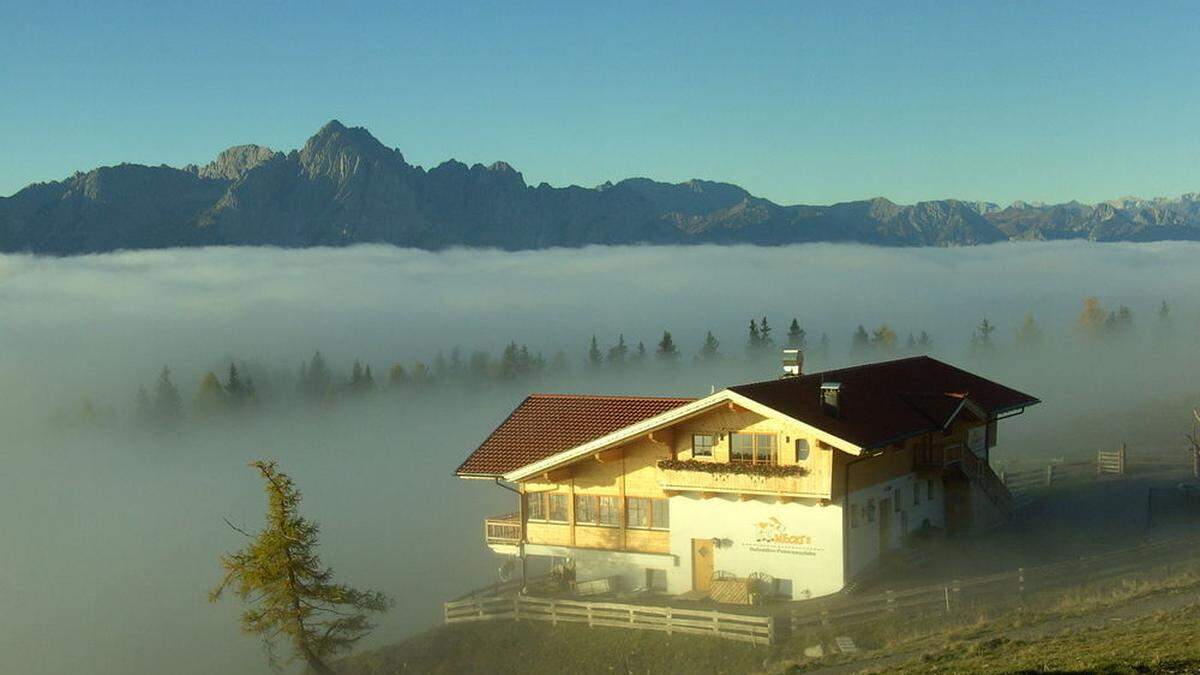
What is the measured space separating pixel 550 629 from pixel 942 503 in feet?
55.3

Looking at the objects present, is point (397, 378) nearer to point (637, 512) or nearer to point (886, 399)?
point (637, 512)

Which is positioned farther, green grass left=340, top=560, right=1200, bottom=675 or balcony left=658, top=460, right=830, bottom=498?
balcony left=658, top=460, right=830, bottom=498

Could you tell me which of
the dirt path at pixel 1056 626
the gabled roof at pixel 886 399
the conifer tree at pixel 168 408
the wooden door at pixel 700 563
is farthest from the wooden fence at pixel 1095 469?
the conifer tree at pixel 168 408

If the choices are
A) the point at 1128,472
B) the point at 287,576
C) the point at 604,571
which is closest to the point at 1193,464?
the point at 1128,472

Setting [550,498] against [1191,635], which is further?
[550,498]

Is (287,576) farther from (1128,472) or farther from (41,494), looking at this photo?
(41,494)

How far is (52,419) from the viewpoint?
7554 inches

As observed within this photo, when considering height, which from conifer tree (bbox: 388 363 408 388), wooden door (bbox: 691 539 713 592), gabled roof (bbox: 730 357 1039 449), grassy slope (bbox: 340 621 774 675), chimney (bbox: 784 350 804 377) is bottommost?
conifer tree (bbox: 388 363 408 388)

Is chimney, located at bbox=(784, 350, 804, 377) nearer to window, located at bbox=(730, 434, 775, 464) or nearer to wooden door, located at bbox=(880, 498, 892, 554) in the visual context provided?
wooden door, located at bbox=(880, 498, 892, 554)

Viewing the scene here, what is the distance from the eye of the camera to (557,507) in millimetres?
43781

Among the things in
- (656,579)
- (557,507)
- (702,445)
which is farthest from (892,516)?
(557,507)

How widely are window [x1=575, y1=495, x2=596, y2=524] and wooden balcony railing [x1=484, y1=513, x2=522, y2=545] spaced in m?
2.54


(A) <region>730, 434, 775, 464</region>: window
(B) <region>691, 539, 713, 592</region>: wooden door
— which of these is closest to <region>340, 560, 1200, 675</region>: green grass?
(B) <region>691, 539, 713, 592</region>: wooden door

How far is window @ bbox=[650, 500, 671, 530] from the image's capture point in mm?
41844
